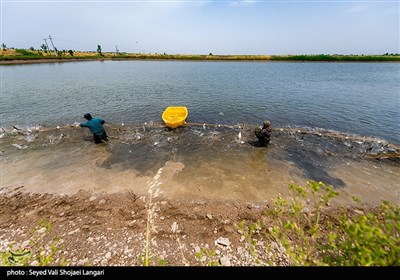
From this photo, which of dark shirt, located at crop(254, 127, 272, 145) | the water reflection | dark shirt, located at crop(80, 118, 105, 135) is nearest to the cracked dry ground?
the water reflection

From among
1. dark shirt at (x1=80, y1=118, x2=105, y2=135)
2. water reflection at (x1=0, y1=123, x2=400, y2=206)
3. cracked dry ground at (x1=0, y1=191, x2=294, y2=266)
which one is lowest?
water reflection at (x1=0, y1=123, x2=400, y2=206)

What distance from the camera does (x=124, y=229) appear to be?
6328 millimetres

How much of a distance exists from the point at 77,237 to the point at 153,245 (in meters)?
2.48

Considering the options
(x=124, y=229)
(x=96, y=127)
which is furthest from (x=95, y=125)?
(x=124, y=229)

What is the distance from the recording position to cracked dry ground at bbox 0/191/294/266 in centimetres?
542

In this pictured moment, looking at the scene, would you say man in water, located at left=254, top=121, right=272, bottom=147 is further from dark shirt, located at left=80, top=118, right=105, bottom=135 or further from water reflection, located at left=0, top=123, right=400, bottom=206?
dark shirt, located at left=80, top=118, right=105, bottom=135

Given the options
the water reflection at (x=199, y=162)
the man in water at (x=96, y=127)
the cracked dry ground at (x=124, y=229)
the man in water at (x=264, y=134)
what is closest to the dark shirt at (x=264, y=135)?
the man in water at (x=264, y=134)

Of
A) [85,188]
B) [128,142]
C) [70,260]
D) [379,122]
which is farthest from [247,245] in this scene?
[379,122]

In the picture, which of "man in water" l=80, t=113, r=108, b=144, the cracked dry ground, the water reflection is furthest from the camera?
"man in water" l=80, t=113, r=108, b=144

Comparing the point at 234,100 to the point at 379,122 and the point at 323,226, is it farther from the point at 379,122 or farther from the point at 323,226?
the point at 323,226

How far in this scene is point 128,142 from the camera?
13.5m

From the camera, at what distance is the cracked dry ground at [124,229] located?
542cm

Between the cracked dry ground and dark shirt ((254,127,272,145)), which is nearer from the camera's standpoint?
the cracked dry ground

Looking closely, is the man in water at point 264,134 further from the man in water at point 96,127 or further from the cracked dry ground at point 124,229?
the man in water at point 96,127
